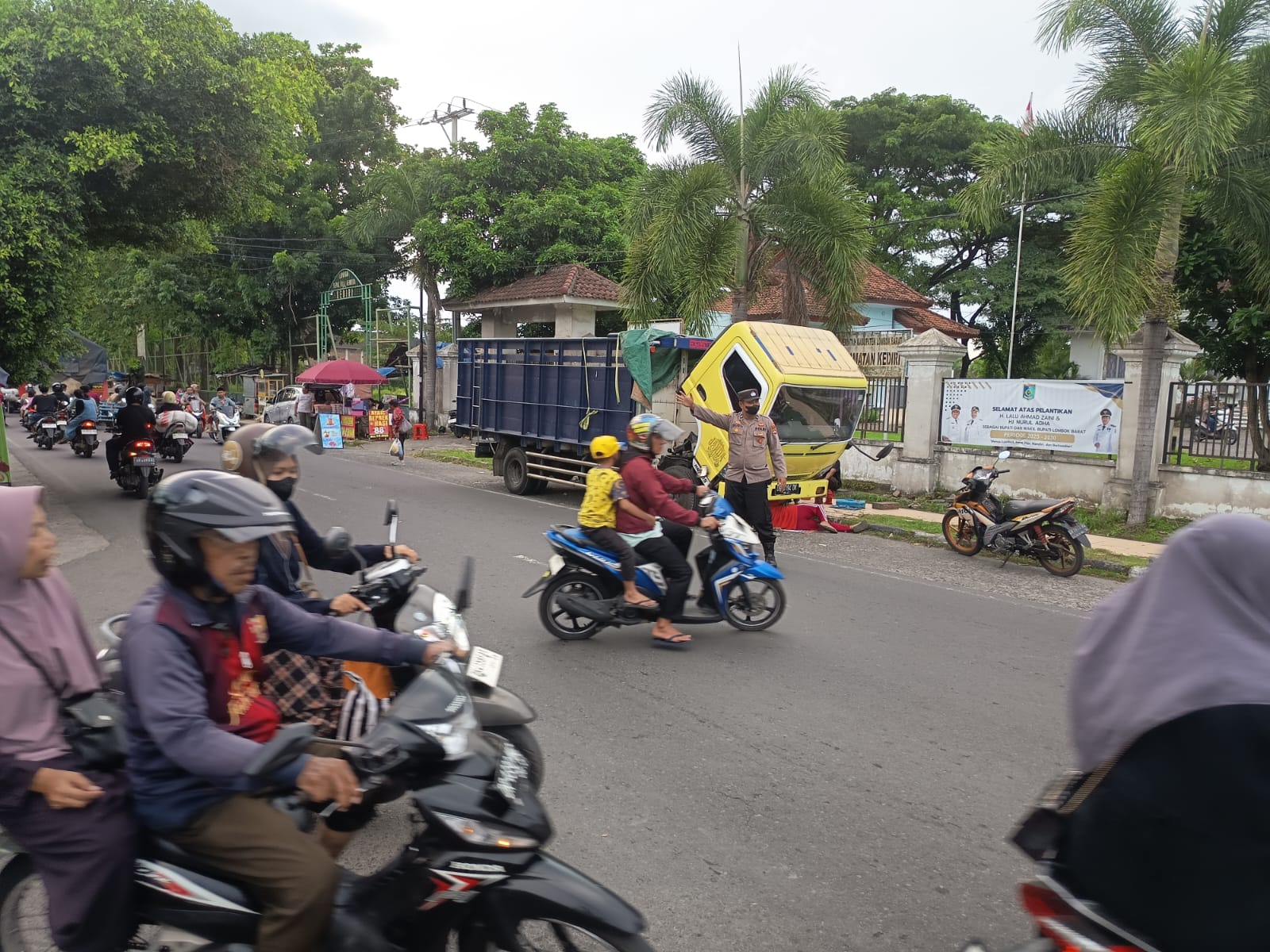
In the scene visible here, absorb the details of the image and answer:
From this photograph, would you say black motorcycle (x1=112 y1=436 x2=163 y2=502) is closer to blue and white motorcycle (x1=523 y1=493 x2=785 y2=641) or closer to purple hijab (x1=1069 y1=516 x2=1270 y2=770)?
blue and white motorcycle (x1=523 y1=493 x2=785 y2=641)

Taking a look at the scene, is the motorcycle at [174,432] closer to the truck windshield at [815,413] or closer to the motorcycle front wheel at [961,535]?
the truck windshield at [815,413]

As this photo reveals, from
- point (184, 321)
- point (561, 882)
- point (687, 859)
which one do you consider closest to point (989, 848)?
point (687, 859)

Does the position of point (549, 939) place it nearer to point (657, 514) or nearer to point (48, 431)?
point (657, 514)

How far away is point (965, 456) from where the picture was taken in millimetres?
14477

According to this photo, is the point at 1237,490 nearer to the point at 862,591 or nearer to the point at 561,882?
the point at 862,591

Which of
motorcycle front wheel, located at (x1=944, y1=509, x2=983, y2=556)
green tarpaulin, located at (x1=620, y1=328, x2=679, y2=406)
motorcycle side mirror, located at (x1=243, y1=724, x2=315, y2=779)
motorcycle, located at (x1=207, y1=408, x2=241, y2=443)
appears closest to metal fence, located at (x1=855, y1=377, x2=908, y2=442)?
green tarpaulin, located at (x1=620, y1=328, x2=679, y2=406)

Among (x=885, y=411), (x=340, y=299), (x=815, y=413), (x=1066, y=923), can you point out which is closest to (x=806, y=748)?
(x=1066, y=923)

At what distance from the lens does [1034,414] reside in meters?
13.8

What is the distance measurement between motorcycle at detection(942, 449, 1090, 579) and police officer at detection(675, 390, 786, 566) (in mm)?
2765

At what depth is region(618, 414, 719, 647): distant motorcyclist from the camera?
20.7 feet

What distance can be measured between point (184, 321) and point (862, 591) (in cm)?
3365

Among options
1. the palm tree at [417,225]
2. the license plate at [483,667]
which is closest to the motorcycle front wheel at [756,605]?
the license plate at [483,667]

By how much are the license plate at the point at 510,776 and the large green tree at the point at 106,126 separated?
10573 mm

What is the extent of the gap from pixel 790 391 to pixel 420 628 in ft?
28.9
